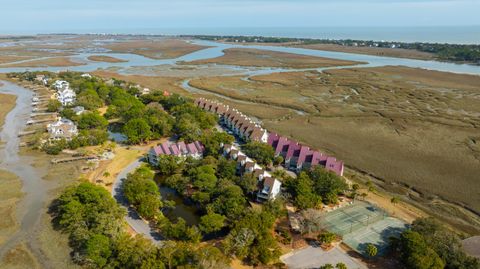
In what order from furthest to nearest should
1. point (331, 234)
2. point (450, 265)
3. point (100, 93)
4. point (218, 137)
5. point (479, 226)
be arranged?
point (100, 93), point (218, 137), point (479, 226), point (331, 234), point (450, 265)

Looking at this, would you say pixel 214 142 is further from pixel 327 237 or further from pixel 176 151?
pixel 327 237

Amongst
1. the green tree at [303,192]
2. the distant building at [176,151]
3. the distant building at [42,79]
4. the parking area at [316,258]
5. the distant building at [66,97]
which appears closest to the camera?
the parking area at [316,258]

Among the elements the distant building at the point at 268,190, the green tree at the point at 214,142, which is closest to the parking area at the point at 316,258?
the distant building at the point at 268,190

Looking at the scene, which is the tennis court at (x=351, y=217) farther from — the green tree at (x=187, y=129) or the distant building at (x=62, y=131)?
the distant building at (x=62, y=131)

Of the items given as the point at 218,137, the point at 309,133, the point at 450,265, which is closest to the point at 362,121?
the point at 309,133

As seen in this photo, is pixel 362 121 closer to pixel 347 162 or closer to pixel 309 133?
pixel 309 133

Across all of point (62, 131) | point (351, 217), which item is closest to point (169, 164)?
point (351, 217)
